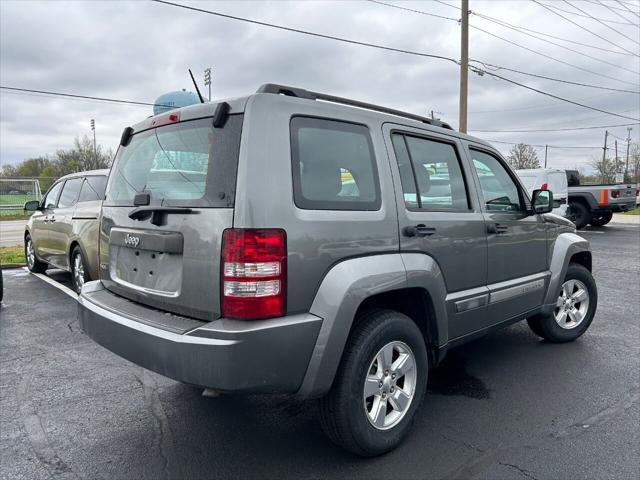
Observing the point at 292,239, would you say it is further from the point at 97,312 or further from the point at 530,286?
the point at 530,286

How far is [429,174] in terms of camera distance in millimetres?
3285

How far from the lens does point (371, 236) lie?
268cm

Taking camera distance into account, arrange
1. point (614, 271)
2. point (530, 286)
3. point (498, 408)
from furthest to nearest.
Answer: point (614, 271) → point (530, 286) → point (498, 408)

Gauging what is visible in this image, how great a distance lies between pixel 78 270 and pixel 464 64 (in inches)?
593

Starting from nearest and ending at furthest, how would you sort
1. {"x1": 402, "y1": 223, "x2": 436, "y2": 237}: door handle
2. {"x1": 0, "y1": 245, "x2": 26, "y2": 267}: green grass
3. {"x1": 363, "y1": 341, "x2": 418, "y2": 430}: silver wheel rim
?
{"x1": 363, "y1": 341, "x2": 418, "y2": 430}: silver wheel rim → {"x1": 402, "y1": 223, "x2": 436, "y2": 237}: door handle → {"x1": 0, "y1": 245, "x2": 26, "y2": 267}: green grass

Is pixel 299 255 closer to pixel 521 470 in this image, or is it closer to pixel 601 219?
pixel 521 470

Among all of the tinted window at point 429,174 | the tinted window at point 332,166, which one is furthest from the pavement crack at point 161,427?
the tinted window at point 429,174

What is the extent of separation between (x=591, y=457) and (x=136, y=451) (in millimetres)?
2579

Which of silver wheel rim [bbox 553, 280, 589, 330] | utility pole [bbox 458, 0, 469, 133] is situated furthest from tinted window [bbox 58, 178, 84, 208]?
utility pole [bbox 458, 0, 469, 133]

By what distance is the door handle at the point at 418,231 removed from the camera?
289cm

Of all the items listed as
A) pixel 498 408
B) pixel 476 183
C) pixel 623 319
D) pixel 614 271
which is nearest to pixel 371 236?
pixel 476 183

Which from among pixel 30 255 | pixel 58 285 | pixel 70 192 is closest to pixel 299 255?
pixel 70 192

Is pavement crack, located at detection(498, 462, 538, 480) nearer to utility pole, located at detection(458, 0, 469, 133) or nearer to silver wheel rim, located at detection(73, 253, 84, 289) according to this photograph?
silver wheel rim, located at detection(73, 253, 84, 289)

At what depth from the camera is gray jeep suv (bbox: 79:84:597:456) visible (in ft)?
7.54
